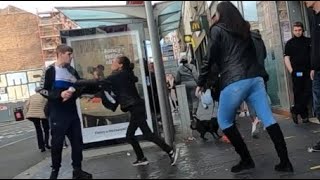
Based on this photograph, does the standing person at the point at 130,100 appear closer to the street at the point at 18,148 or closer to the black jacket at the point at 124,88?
the black jacket at the point at 124,88

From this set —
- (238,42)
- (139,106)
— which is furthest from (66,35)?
(238,42)

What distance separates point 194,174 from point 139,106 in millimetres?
1595

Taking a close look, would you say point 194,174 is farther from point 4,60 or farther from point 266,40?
point 266,40

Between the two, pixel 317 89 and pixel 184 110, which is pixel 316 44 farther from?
pixel 184 110

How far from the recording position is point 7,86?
792cm

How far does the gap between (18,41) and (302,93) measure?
4.91 m

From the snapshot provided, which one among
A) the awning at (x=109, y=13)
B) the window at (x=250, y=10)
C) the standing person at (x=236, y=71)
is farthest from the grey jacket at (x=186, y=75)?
the standing person at (x=236, y=71)

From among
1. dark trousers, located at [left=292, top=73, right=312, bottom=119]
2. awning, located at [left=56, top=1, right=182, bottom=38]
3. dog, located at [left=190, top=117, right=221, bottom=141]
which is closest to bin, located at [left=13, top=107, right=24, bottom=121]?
awning, located at [left=56, top=1, right=182, bottom=38]

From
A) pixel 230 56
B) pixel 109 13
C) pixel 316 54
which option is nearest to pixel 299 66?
pixel 316 54

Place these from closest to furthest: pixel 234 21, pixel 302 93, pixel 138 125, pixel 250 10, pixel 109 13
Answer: pixel 234 21 < pixel 138 125 < pixel 109 13 < pixel 302 93 < pixel 250 10

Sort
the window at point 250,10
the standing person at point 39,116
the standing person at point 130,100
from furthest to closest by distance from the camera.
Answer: the window at point 250,10
the standing person at point 39,116
the standing person at point 130,100

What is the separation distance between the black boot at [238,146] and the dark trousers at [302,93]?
13.6 feet

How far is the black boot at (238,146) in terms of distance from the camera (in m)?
A: 6.13

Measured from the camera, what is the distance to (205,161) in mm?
7383
